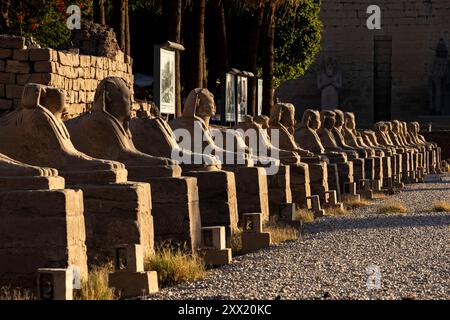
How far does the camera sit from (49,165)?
40.8 ft

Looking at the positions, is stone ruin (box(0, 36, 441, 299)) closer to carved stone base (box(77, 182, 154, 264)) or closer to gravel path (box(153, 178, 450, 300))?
carved stone base (box(77, 182, 154, 264))

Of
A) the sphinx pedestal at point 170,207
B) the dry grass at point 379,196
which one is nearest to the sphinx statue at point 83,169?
the sphinx pedestal at point 170,207

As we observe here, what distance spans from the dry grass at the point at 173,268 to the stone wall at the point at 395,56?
5288 centimetres

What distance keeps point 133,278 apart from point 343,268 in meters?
2.62

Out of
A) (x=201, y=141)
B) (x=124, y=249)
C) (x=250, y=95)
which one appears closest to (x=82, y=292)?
(x=124, y=249)

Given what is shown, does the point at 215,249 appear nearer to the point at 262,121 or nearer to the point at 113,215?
the point at 113,215

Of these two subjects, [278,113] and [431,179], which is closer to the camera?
[278,113]

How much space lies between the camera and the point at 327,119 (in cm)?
2773

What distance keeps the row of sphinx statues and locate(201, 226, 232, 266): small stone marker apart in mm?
206

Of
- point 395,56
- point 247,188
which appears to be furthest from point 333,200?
point 395,56

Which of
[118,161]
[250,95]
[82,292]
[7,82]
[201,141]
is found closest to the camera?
[82,292]

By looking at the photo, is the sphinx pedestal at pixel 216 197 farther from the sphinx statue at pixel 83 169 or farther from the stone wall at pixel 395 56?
the stone wall at pixel 395 56

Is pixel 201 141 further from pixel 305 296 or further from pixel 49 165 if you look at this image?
pixel 305 296
